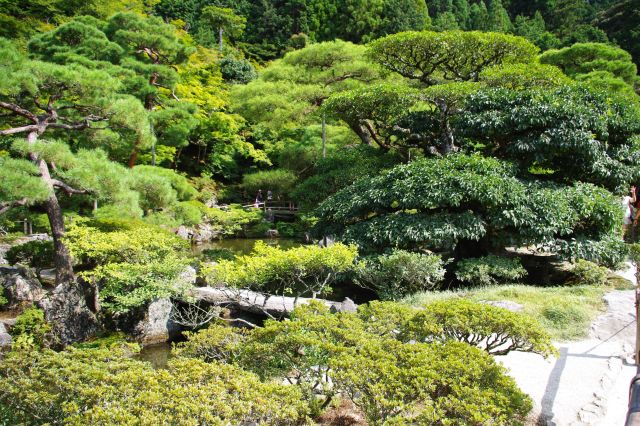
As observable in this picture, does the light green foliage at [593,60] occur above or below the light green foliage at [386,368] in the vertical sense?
above

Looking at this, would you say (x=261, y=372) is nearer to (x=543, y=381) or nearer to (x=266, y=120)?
(x=543, y=381)

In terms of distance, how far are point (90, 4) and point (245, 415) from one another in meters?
27.2

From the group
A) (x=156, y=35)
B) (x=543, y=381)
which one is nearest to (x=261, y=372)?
(x=543, y=381)

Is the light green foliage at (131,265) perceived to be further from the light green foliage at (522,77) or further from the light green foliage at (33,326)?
the light green foliage at (522,77)

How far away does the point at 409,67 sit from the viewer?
1188 centimetres

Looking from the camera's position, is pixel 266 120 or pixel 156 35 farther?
pixel 266 120

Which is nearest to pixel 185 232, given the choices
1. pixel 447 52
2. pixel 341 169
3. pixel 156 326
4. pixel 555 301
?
pixel 341 169

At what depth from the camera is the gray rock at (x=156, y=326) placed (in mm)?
7547

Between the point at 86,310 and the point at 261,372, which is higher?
the point at 261,372

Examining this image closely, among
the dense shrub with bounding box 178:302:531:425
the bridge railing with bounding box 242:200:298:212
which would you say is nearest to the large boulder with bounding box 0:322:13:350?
the dense shrub with bounding box 178:302:531:425

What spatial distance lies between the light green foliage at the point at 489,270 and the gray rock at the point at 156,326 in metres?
5.17

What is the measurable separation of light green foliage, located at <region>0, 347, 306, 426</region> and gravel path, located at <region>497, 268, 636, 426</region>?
1974mm

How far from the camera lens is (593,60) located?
21625 mm

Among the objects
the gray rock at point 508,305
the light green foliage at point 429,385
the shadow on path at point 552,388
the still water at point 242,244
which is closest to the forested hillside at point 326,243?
the light green foliage at point 429,385
